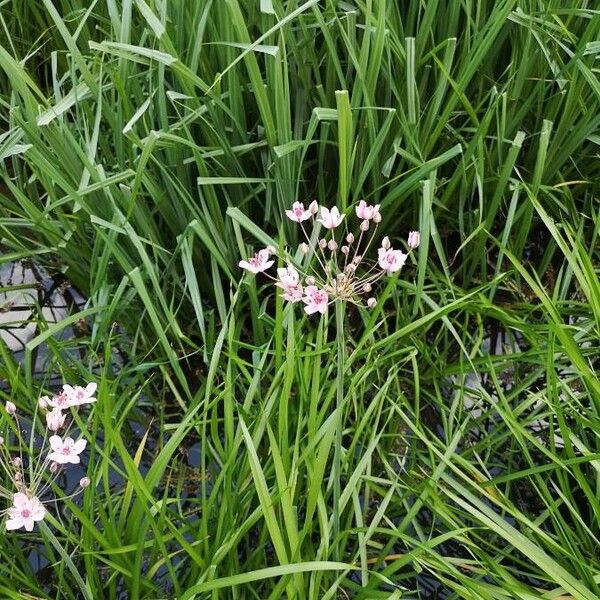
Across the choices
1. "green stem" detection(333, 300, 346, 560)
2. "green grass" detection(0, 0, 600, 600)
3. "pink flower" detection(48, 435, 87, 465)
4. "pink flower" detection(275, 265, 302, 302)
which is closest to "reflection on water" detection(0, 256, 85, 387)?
"green grass" detection(0, 0, 600, 600)

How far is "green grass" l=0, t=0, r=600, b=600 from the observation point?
4.17ft

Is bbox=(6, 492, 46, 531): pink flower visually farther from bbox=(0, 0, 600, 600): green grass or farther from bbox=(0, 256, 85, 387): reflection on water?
bbox=(0, 256, 85, 387): reflection on water

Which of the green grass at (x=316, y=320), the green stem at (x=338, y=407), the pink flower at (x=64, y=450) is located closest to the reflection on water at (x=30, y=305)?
the green grass at (x=316, y=320)

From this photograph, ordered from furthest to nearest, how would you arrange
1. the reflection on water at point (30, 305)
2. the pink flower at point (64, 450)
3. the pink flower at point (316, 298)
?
the reflection on water at point (30, 305) → the pink flower at point (64, 450) → the pink flower at point (316, 298)

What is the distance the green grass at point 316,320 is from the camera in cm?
127

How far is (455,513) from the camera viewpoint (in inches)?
55.9

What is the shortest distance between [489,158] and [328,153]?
1.07 feet

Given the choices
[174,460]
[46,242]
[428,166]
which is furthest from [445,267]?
[46,242]

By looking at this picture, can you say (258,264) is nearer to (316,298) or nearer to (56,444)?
(316,298)

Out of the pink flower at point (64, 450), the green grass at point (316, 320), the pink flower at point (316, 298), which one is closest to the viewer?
the pink flower at point (316, 298)

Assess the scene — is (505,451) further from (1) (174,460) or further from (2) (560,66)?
(2) (560,66)

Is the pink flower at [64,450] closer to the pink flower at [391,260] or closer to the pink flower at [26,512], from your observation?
the pink flower at [26,512]

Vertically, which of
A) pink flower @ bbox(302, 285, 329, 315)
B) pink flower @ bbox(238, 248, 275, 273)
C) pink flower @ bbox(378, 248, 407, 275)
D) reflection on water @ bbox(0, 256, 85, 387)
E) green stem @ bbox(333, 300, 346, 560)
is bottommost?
reflection on water @ bbox(0, 256, 85, 387)

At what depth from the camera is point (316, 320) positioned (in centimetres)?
167
